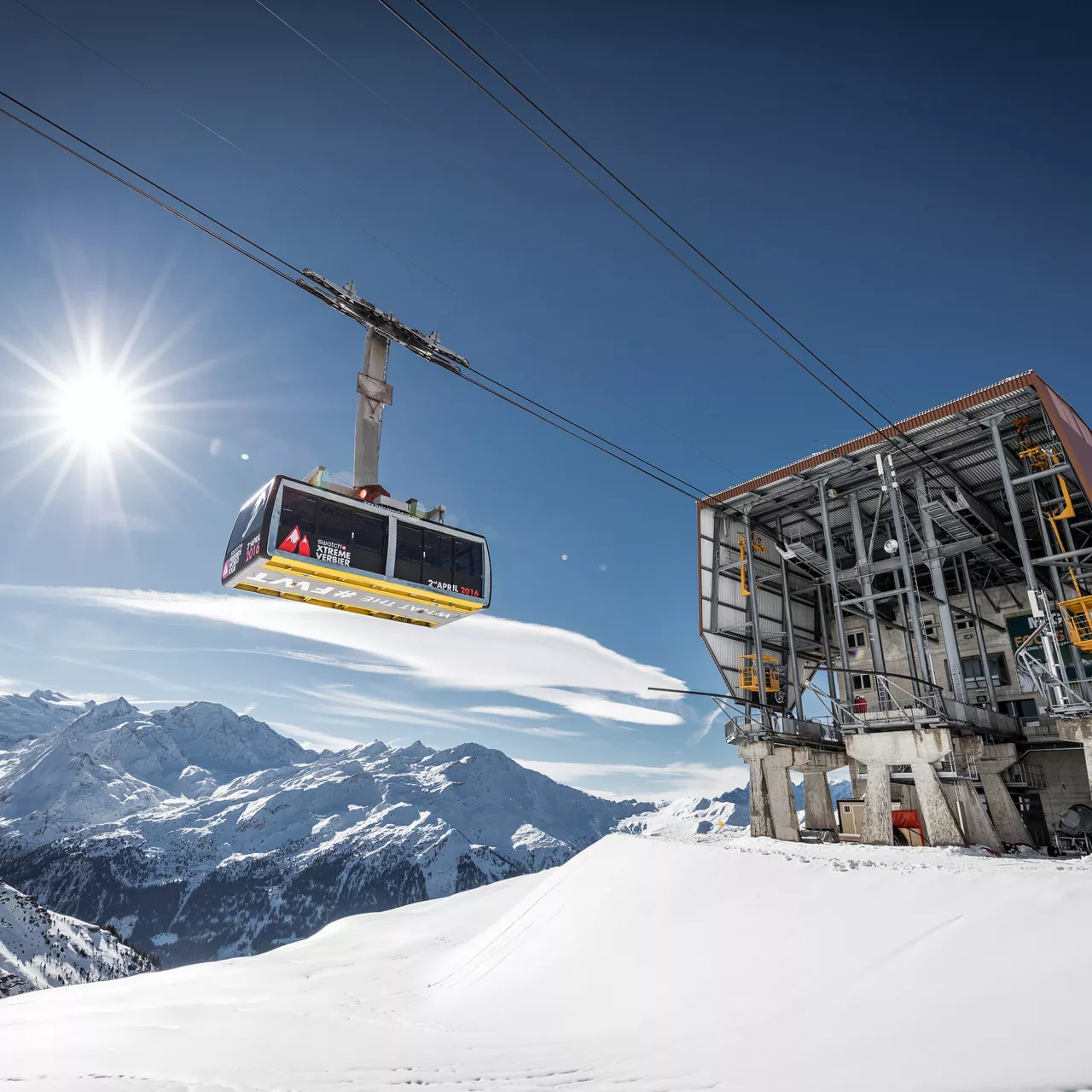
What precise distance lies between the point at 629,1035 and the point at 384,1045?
4.27 meters

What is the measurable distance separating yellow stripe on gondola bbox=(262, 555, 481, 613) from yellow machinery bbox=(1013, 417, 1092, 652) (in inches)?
883

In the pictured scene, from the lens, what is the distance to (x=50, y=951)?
133m

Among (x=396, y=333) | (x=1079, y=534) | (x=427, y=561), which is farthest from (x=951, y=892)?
(x=1079, y=534)

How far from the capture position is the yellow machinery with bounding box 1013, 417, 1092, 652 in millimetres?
24641

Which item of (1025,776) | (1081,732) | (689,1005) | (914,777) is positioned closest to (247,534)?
(689,1005)

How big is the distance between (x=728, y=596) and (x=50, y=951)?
16399 cm

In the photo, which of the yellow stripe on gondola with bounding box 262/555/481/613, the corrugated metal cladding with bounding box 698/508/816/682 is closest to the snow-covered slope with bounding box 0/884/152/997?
the corrugated metal cladding with bounding box 698/508/816/682

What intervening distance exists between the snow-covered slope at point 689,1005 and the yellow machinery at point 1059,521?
53.1 feet

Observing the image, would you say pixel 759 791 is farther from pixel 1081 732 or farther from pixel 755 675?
pixel 1081 732

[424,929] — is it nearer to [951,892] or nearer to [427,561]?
[427,561]

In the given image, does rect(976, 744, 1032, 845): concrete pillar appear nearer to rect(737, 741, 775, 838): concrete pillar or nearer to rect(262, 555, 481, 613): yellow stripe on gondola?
rect(737, 741, 775, 838): concrete pillar

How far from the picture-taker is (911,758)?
2700cm

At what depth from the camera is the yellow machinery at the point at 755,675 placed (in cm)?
3750

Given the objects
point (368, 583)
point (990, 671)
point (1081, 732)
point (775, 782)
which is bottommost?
point (775, 782)
